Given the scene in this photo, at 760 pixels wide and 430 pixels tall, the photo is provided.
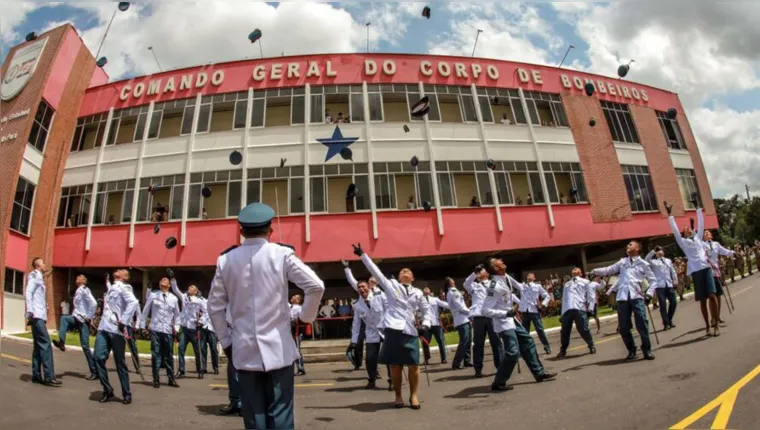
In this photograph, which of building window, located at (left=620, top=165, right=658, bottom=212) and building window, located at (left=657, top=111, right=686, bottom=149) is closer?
building window, located at (left=620, top=165, right=658, bottom=212)

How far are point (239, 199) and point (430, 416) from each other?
702 inches

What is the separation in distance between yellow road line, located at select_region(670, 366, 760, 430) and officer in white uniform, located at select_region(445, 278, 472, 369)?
5922 millimetres

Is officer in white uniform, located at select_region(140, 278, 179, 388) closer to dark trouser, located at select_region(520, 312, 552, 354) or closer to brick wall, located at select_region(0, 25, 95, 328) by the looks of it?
dark trouser, located at select_region(520, 312, 552, 354)

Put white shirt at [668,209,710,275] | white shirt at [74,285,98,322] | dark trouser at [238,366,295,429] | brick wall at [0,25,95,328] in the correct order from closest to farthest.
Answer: dark trouser at [238,366,295,429], white shirt at [668,209,710,275], white shirt at [74,285,98,322], brick wall at [0,25,95,328]

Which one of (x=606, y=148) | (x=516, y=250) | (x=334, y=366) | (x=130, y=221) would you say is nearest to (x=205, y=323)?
(x=334, y=366)

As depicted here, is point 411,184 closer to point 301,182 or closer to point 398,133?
point 398,133

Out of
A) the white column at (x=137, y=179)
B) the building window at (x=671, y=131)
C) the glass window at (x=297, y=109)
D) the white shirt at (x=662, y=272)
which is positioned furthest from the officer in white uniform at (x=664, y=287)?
the white column at (x=137, y=179)

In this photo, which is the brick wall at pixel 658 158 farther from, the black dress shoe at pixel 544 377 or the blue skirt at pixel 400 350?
the blue skirt at pixel 400 350

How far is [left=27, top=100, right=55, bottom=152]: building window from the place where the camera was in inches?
933

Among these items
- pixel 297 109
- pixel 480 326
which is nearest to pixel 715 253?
pixel 480 326

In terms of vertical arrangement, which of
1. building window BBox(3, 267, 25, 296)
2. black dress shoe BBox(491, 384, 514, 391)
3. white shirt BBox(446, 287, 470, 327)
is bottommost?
black dress shoe BBox(491, 384, 514, 391)

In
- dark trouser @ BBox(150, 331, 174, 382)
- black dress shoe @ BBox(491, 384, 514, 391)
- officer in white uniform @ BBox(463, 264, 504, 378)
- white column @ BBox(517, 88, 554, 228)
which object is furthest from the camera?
white column @ BBox(517, 88, 554, 228)

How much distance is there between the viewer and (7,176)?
22469mm

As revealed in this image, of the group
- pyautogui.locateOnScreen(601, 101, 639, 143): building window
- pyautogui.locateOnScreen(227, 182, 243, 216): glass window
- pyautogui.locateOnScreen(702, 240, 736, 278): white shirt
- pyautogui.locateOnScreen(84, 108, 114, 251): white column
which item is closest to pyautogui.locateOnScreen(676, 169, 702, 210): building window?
pyautogui.locateOnScreen(601, 101, 639, 143): building window
